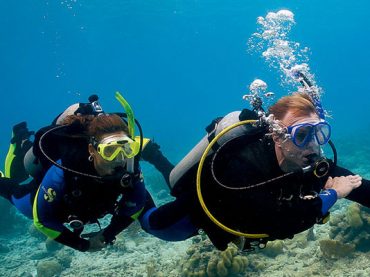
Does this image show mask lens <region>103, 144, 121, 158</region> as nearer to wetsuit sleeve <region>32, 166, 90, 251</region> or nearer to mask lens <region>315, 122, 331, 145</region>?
wetsuit sleeve <region>32, 166, 90, 251</region>

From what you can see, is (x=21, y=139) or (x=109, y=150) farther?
(x=21, y=139)

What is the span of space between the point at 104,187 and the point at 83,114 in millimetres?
1460

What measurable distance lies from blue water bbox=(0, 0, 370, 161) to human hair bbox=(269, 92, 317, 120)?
14.8 meters

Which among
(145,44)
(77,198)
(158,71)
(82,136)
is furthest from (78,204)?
(158,71)

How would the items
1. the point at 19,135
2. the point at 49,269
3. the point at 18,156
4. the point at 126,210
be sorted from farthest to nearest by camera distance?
1. the point at 49,269
2. the point at 19,135
3. the point at 18,156
4. the point at 126,210

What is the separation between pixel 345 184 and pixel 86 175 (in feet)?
10.6

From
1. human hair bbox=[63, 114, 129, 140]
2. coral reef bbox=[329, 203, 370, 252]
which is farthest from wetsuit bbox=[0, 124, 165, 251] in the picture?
coral reef bbox=[329, 203, 370, 252]

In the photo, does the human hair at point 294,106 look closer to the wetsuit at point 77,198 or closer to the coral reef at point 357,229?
the wetsuit at point 77,198

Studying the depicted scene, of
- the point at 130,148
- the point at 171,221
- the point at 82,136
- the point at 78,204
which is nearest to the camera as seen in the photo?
the point at 171,221

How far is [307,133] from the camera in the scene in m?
3.62

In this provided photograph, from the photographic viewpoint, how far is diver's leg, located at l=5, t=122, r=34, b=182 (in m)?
7.46

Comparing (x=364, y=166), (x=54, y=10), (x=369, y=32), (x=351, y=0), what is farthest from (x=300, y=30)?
(x=364, y=166)

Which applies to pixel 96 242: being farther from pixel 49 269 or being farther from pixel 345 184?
pixel 49 269

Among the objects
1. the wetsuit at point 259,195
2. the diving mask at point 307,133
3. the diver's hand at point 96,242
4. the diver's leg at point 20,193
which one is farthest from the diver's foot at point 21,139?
the diving mask at point 307,133
